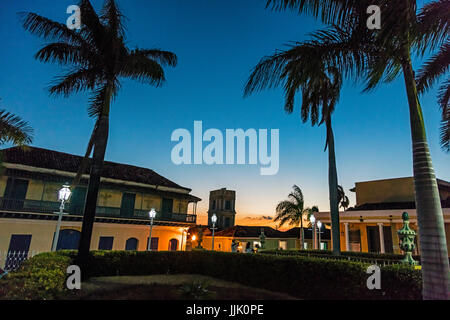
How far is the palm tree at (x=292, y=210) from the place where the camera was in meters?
28.5

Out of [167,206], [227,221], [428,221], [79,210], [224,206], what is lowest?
[428,221]

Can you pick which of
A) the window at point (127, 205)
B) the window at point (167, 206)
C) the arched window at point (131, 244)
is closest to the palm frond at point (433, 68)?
the window at point (127, 205)

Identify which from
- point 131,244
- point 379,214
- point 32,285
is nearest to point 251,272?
point 32,285

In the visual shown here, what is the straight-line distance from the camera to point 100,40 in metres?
10.3

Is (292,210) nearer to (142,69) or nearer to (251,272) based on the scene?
(251,272)

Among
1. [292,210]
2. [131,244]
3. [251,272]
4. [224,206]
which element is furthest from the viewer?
[224,206]

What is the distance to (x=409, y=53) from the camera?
4.80m

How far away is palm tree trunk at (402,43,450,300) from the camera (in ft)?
11.9

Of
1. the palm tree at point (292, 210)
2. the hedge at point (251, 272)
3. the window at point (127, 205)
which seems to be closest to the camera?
the hedge at point (251, 272)

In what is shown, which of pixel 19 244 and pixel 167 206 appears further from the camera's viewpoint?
pixel 167 206

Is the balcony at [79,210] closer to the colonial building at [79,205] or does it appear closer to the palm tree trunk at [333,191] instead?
the colonial building at [79,205]

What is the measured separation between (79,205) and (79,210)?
1.32 feet

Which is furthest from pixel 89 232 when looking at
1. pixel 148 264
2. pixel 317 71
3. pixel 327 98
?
pixel 327 98

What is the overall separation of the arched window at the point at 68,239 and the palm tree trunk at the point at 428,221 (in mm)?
21026
